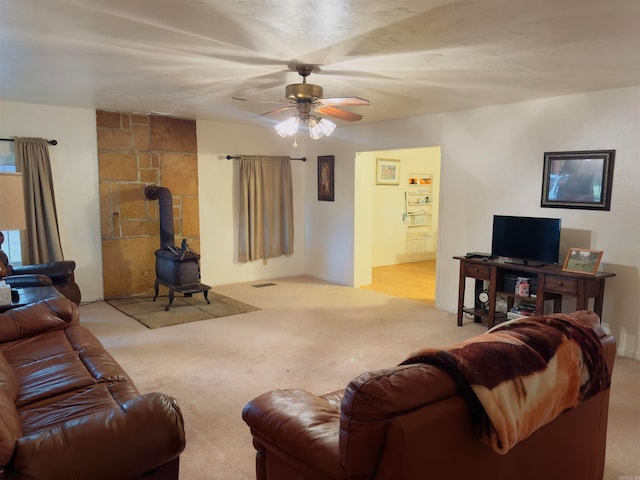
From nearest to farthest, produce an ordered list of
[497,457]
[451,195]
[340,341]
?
[497,457] → [340,341] → [451,195]

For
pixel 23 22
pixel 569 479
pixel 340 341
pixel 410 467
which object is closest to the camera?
pixel 410 467

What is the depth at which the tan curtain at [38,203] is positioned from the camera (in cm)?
515

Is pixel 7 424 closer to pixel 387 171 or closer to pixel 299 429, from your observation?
pixel 299 429

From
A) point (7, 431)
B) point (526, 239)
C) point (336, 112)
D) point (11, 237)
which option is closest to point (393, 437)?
point (7, 431)

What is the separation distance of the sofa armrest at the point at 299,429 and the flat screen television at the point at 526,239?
3209 mm

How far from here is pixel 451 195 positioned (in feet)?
17.8

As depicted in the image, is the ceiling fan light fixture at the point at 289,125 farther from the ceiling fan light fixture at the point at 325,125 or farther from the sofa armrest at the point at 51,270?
the sofa armrest at the point at 51,270

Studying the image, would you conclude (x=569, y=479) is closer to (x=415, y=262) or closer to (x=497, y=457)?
(x=497, y=457)

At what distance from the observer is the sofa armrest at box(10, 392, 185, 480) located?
138 cm

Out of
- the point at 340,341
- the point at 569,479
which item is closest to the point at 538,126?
the point at 340,341

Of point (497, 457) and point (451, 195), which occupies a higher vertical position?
point (451, 195)

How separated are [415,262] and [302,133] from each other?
349cm

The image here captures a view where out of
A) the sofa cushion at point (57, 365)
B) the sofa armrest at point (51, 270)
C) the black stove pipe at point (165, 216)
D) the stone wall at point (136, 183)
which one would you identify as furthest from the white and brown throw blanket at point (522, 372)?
the stone wall at point (136, 183)

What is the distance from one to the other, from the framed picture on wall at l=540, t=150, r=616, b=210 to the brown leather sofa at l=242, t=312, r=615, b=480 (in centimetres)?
280
